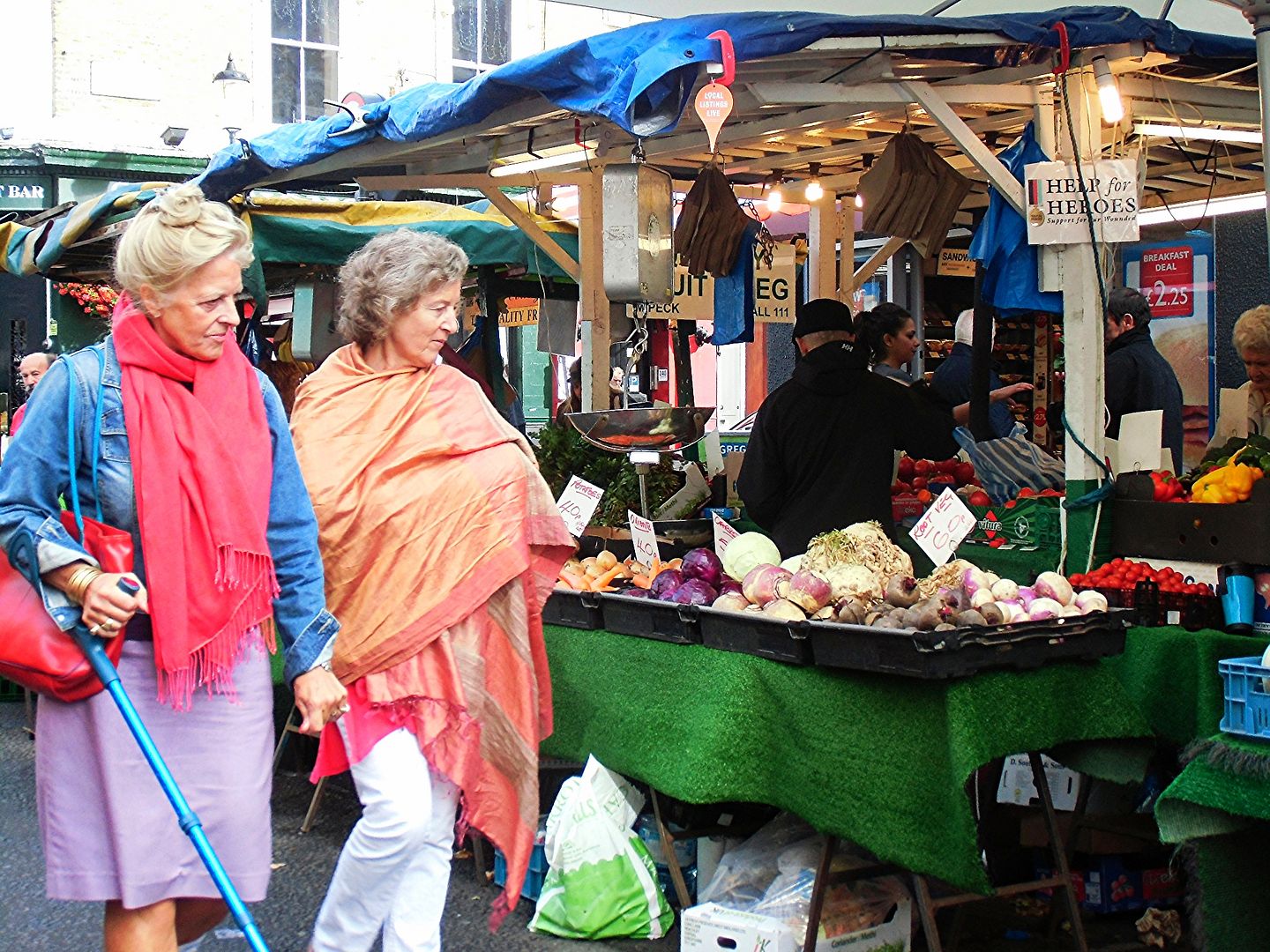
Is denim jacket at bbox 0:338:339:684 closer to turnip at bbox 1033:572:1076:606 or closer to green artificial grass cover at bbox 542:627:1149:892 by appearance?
green artificial grass cover at bbox 542:627:1149:892

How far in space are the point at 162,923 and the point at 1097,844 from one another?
306 centimetres

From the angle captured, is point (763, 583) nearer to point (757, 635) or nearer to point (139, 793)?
point (757, 635)

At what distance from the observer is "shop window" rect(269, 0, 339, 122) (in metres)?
17.7

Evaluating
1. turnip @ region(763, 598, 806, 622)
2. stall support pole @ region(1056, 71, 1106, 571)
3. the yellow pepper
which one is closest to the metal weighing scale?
stall support pole @ region(1056, 71, 1106, 571)

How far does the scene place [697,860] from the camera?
4.75 m

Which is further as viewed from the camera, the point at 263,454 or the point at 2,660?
the point at 263,454

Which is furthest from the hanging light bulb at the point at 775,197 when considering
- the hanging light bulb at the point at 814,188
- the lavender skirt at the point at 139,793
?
the lavender skirt at the point at 139,793

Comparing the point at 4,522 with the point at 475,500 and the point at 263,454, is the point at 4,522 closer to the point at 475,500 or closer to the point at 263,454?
the point at 263,454

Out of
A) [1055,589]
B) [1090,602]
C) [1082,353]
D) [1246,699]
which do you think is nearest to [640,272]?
[1082,353]

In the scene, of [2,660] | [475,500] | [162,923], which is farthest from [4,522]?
[475,500]

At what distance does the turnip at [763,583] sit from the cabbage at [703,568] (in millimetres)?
513

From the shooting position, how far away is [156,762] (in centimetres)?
277

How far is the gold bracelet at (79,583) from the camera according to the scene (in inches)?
109

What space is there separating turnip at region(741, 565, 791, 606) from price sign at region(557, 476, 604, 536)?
3.62ft
